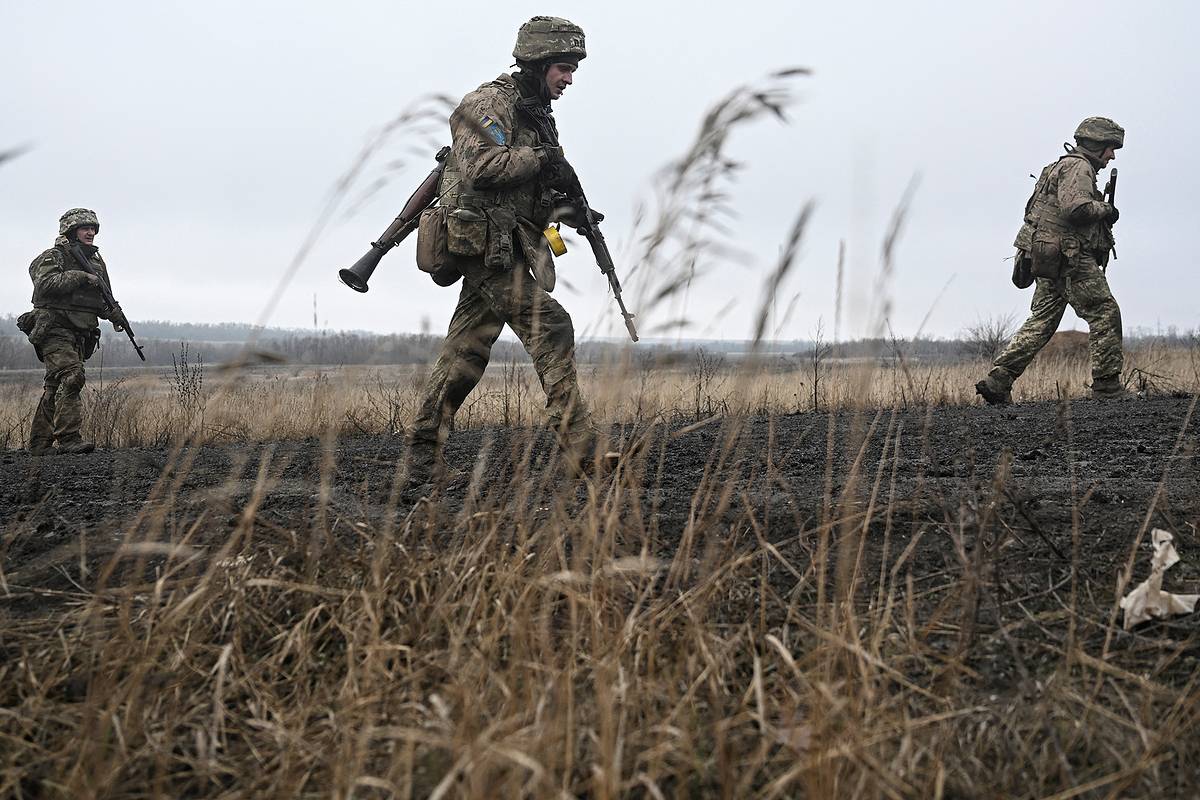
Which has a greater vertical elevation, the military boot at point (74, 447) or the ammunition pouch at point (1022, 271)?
the ammunition pouch at point (1022, 271)

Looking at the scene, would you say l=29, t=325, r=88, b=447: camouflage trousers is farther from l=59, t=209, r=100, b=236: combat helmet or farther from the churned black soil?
the churned black soil

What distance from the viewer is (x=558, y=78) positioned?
4113 millimetres

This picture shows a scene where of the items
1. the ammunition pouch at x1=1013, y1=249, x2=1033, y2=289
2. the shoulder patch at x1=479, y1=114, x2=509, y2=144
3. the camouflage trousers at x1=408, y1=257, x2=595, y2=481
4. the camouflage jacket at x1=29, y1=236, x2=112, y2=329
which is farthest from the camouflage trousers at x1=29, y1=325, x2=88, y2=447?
the ammunition pouch at x1=1013, y1=249, x2=1033, y2=289

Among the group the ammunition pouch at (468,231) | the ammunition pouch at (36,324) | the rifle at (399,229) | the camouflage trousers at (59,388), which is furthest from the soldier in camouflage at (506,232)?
the ammunition pouch at (36,324)

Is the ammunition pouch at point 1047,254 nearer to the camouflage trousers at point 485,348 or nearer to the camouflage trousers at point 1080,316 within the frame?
the camouflage trousers at point 1080,316

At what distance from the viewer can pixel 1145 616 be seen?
6.29ft

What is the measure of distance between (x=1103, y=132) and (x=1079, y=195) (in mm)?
593

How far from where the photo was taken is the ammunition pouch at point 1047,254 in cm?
718

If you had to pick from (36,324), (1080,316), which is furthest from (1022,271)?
(36,324)

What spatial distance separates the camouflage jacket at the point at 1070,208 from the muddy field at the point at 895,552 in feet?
11.8

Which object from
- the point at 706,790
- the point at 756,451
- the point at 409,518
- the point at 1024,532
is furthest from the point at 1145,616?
the point at 756,451

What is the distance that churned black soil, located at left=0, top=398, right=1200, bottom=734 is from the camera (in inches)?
75.3

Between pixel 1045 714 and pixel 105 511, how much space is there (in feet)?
9.67

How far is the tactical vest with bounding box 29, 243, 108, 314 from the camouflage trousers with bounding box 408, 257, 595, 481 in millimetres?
4858
